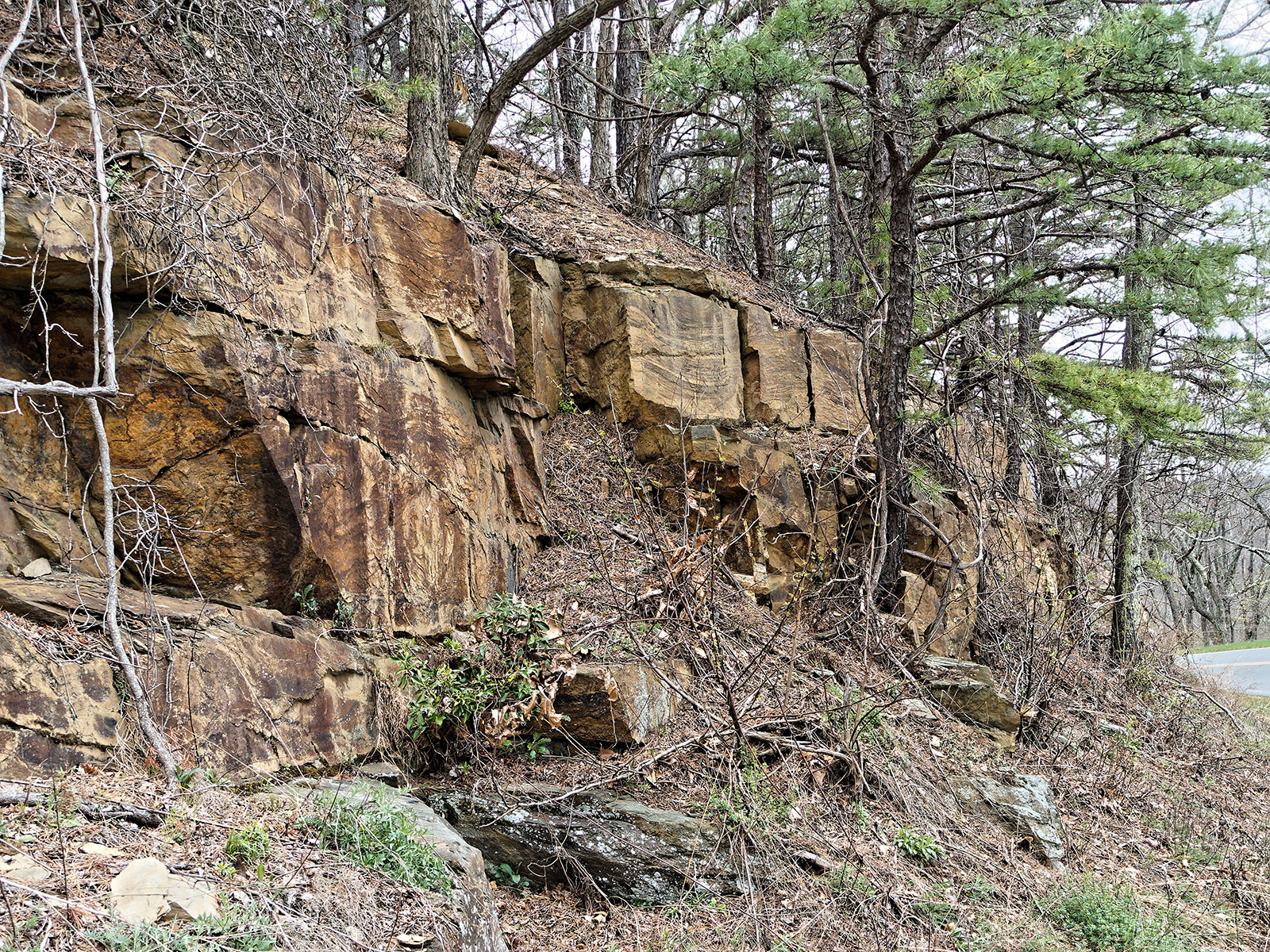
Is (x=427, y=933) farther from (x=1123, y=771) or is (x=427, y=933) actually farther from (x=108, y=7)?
(x=1123, y=771)

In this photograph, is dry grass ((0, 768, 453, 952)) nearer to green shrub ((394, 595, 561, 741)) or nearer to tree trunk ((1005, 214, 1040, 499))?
green shrub ((394, 595, 561, 741))

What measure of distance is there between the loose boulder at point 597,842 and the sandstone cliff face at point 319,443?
0.87 meters

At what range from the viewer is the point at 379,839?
368 centimetres

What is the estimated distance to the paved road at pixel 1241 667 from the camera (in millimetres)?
13407

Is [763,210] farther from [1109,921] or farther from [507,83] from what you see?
[1109,921]

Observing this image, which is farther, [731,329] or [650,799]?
[731,329]

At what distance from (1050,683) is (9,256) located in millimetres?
8990

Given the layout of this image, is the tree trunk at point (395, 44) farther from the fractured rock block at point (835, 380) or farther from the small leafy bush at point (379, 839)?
the small leafy bush at point (379, 839)

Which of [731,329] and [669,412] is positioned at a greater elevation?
[731,329]

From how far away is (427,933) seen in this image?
340 centimetres

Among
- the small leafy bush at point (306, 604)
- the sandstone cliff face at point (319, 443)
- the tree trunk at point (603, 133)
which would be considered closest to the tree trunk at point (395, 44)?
the tree trunk at point (603, 133)

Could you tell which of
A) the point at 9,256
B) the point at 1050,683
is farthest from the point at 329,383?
the point at 1050,683

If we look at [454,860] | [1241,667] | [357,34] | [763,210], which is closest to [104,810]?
[454,860]

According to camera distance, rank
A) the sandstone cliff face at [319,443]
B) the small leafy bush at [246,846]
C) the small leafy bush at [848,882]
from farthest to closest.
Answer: the small leafy bush at [848,882] < the sandstone cliff face at [319,443] < the small leafy bush at [246,846]
